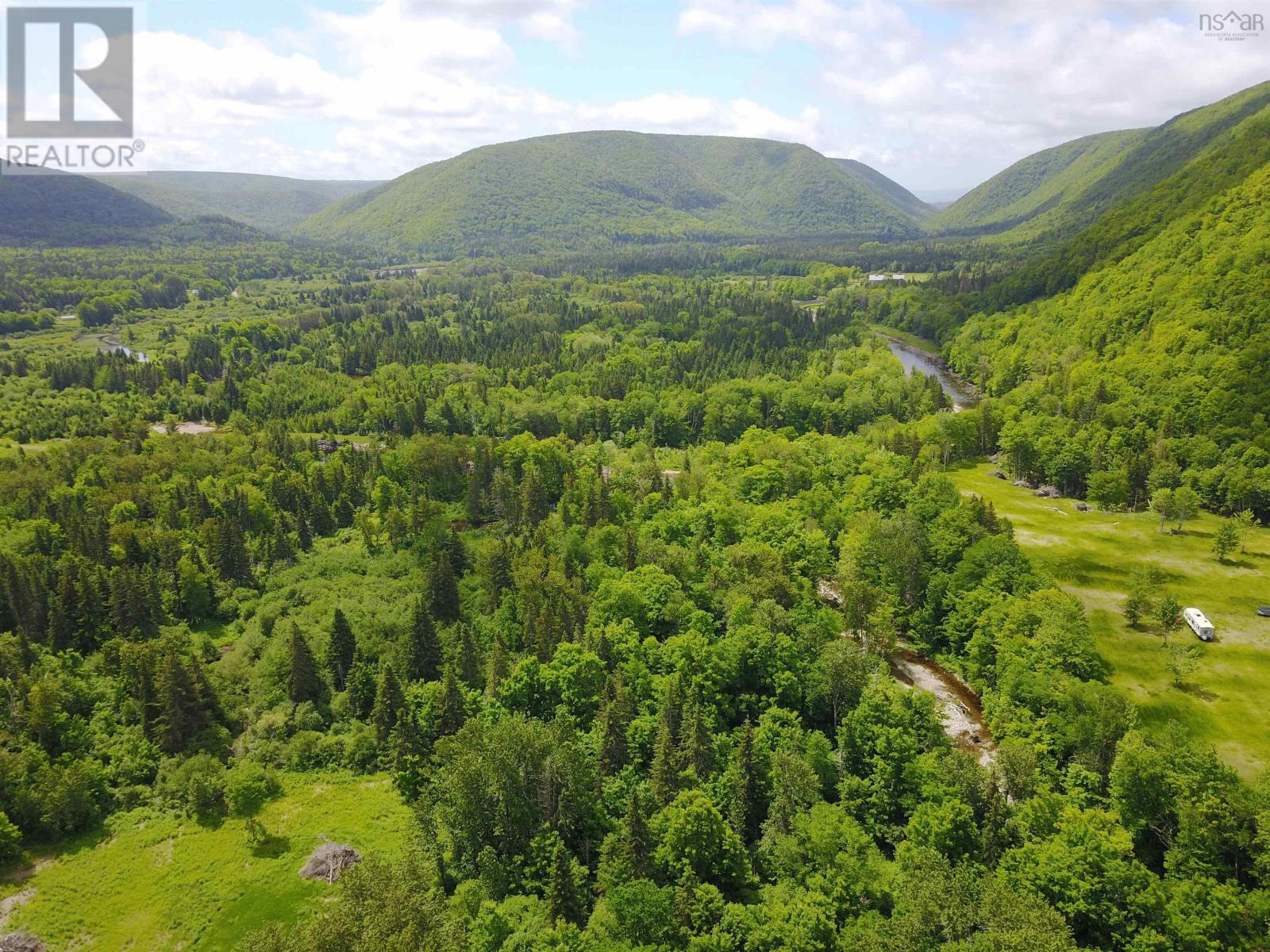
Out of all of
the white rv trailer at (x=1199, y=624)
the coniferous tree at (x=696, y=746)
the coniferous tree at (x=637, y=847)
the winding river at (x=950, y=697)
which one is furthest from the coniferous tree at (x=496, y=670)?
the white rv trailer at (x=1199, y=624)

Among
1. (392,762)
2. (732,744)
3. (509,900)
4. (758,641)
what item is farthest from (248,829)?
(758,641)

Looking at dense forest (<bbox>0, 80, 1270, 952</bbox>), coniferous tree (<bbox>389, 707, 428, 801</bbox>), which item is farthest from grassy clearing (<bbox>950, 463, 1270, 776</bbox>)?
coniferous tree (<bbox>389, 707, 428, 801</bbox>)

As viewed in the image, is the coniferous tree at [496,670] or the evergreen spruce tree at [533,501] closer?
the coniferous tree at [496,670]

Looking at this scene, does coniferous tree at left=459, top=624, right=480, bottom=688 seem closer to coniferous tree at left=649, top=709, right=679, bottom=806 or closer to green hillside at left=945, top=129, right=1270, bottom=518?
coniferous tree at left=649, top=709, right=679, bottom=806

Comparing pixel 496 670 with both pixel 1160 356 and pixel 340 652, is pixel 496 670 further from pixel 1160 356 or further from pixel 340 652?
pixel 1160 356

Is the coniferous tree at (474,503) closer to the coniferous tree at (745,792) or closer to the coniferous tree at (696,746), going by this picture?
the coniferous tree at (696,746)

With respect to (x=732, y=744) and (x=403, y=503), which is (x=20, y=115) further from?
(x=732, y=744)

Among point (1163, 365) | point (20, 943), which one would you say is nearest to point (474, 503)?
point (20, 943)
